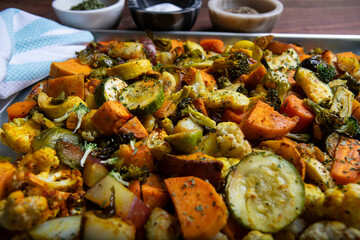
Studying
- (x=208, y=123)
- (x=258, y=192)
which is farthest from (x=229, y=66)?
(x=258, y=192)

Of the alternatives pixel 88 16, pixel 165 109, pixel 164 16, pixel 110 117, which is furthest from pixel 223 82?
pixel 88 16

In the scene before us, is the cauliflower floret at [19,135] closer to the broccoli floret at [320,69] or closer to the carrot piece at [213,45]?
the carrot piece at [213,45]

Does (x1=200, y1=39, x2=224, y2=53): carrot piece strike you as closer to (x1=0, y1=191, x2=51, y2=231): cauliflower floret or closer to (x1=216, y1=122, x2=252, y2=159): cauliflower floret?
(x1=216, y1=122, x2=252, y2=159): cauliflower floret

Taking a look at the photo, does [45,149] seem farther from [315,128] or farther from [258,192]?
[315,128]

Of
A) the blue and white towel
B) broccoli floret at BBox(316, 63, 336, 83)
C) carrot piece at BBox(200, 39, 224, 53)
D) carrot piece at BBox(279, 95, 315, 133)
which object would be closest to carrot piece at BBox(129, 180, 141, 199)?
carrot piece at BBox(279, 95, 315, 133)

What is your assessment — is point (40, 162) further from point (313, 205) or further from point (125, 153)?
point (313, 205)

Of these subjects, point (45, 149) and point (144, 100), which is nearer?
point (45, 149)
